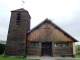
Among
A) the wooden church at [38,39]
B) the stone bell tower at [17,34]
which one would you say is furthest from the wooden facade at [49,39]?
the stone bell tower at [17,34]

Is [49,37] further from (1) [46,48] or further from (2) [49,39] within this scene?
(1) [46,48]

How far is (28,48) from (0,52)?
23.5 feet

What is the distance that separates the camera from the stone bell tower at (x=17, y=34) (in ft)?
53.6

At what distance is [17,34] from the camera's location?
17078mm

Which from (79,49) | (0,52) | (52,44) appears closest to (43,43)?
(52,44)

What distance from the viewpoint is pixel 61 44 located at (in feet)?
57.3

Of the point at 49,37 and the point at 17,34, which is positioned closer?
the point at 17,34

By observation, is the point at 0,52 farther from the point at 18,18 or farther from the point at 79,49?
the point at 79,49

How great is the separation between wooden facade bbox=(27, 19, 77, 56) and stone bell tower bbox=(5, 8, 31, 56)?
1.29 metres

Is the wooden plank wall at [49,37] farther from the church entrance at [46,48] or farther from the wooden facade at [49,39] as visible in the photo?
the church entrance at [46,48]

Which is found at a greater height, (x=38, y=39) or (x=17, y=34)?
(x=17, y=34)

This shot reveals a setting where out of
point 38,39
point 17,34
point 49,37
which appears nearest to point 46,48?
point 49,37

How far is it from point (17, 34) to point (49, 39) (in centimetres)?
561

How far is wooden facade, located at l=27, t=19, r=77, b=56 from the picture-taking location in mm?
17188
